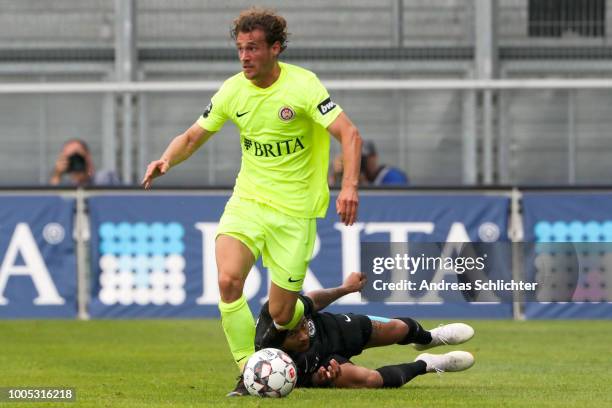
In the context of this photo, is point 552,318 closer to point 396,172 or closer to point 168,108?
point 396,172

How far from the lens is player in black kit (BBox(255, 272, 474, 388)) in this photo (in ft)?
28.3

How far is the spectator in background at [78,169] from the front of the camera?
15.9 metres

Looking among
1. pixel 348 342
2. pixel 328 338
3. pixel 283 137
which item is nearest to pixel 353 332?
pixel 348 342

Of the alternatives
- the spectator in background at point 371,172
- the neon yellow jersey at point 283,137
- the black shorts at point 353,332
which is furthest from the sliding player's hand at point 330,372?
the spectator in background at point 371,172

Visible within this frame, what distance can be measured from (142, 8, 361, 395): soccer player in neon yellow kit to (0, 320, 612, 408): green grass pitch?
58 centimetres

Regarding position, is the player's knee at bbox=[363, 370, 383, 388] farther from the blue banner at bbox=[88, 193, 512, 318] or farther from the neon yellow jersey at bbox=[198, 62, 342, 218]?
the blue banner at bbox=[88, 193, 512, 318]

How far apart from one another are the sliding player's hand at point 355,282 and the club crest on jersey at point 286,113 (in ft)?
3.58

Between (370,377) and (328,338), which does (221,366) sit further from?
(370,377)

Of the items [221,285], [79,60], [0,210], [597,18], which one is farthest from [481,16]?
[221,285]

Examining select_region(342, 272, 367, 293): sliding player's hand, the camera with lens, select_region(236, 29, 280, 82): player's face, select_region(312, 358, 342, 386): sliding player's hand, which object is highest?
select_region(236, 29, 280, 82): player's face

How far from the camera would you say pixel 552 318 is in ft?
49.6

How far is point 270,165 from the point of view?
8711mm

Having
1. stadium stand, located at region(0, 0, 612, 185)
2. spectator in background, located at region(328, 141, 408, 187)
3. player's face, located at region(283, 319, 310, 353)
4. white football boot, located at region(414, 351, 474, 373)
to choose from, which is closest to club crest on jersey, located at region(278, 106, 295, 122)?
player's face, located at region(283, 319, 310, 353)

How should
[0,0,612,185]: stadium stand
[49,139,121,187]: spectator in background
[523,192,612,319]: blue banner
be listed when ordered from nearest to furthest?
[523,192,612,319]: blue banner < [49,139,121,187]: spectator in background < [0,0,612,185]: stadium stand
